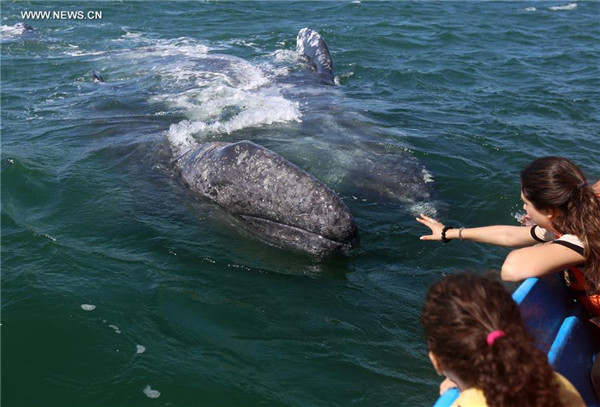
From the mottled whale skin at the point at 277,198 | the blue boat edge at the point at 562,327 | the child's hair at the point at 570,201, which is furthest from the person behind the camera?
the mottled whale skin at the point at 277,198

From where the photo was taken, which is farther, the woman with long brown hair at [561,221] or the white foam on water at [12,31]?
the white foam on water at [12,31]

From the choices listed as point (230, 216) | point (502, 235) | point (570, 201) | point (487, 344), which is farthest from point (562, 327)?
point (230, 216)

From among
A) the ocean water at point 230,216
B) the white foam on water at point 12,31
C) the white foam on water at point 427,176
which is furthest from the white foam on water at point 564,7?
the white foam on water at point 12,31

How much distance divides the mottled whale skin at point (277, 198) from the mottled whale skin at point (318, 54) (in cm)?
691

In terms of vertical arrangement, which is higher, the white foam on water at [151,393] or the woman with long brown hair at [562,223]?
the woman with long brown hair at [562,223]

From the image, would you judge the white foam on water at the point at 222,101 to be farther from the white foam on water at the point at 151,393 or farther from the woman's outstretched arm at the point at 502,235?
the woman's outstretched arm at the point at 502,235

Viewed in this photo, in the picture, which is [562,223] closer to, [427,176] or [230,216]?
[230,216]

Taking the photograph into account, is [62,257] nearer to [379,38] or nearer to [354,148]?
[354,148]

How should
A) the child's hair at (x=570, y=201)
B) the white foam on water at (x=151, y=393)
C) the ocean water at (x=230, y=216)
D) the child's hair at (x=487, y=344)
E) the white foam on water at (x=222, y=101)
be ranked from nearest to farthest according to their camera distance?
1. the child's hair at (x=487, y=344)
2. the child's hair at (x=570, y=201)
3. the white foam on water at (x=151, y=393)
4. the ocean water at (x=230, y=216)
5. the white foam on water at (x=222, y=101)

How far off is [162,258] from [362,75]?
9.47 metres

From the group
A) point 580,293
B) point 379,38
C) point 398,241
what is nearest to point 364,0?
point 379,38

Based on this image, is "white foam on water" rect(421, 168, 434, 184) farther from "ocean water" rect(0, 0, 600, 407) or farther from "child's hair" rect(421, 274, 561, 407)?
"child's hair" rect(421, 274, 561, 407)

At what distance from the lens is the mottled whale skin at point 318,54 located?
563 inches

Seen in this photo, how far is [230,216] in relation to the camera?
7371mm
